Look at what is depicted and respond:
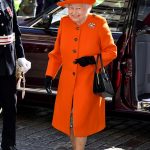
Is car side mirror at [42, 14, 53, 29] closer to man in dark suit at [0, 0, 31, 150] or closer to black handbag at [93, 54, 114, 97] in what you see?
man in dark suit at [0, 0, 31, 150]

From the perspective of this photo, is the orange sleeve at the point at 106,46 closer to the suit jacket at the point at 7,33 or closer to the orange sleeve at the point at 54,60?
the orange sleeve at the point at 54,60

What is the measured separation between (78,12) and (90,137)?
5.60 ft

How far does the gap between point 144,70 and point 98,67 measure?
124 centimetres

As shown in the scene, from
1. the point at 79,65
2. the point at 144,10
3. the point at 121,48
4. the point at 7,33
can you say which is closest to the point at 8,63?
the point at 7,33

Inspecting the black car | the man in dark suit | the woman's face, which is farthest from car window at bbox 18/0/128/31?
the man in dark suit

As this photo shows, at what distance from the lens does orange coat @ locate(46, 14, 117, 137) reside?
13.0ft

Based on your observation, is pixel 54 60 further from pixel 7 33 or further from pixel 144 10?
pixel 144 10

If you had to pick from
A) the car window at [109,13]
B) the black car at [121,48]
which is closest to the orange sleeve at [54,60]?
the black car at [121,48]

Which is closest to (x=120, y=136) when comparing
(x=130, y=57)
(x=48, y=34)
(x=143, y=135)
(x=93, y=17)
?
(x=143, y=135)

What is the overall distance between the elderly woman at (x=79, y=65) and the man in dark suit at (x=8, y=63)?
0.31 metres

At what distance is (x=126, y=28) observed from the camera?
15.8ft

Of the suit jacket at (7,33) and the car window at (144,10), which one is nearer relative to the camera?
the suit jacket at (7,33)

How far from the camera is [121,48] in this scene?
15.7 feet

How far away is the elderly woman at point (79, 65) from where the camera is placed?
395 cm
